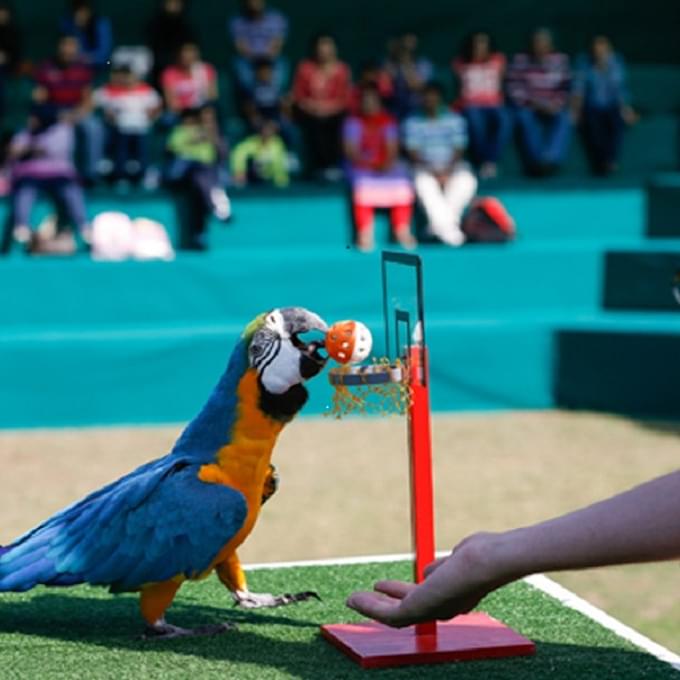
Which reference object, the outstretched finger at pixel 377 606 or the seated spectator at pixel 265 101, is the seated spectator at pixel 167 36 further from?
the outstretched finger at pixel 377 606

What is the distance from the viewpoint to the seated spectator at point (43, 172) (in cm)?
1203

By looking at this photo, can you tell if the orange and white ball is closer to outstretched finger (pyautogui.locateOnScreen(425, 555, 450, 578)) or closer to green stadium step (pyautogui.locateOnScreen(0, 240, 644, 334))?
outstretched finger (pyautogui.locateOnScreen(425, 555, 450, 578))

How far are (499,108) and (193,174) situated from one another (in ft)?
9.25

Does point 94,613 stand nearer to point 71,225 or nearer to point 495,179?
point 71,225

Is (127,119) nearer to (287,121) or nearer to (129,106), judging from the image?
(129,106)

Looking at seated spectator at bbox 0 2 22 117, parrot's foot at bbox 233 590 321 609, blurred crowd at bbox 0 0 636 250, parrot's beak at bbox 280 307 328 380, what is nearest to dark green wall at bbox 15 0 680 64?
blurred crowd at bbox 0 0 636 250

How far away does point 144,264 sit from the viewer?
1051 cm

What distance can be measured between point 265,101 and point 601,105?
3.01m

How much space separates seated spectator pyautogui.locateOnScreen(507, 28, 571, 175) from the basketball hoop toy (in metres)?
10.3

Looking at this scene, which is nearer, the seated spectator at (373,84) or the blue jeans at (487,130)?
the seated spectator at (373,84)

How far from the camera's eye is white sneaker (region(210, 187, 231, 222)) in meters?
12.5

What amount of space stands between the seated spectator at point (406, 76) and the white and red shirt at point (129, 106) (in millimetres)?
2004

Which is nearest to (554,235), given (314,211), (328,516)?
(314,211)

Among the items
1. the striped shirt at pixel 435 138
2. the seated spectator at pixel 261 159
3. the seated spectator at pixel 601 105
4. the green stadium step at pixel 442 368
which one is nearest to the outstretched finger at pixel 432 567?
the green stadium step at pixel 442 368
